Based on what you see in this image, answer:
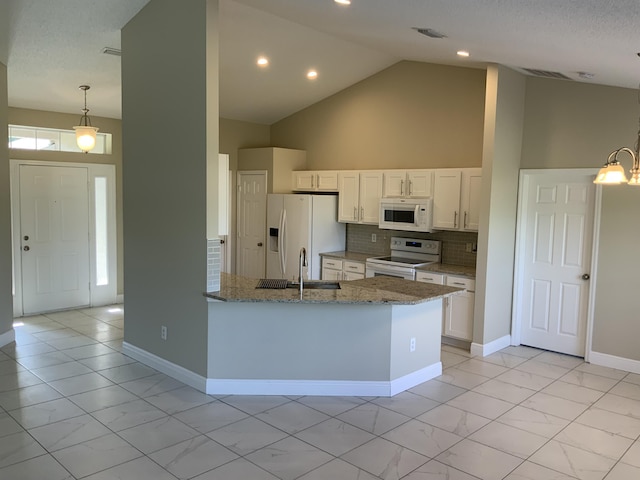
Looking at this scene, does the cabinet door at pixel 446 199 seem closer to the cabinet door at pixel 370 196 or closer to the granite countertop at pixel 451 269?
the granite countertop at pixel 451 269

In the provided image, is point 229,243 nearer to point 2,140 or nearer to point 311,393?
point 2,140

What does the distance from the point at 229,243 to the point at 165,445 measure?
16.1 ft

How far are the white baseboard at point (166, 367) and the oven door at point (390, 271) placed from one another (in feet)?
9.01

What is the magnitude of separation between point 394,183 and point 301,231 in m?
1.48

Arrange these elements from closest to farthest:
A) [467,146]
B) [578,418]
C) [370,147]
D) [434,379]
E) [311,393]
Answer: [578,418] → [311,393] → [434,379] → [467,146] → [370,147]

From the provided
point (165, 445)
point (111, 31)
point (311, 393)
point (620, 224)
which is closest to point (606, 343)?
point (620, 224)

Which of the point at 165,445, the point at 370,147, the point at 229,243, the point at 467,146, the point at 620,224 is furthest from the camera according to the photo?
the point at 229,243

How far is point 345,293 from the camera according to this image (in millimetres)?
4367

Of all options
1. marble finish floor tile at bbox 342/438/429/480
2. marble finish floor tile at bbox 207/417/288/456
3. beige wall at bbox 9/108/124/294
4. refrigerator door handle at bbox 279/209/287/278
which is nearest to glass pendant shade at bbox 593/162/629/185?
marble finish floor tile at bbox 342/438/429/480

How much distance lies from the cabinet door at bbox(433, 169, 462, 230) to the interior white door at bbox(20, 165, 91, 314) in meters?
5.05

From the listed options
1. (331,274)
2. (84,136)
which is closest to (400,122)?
(331,274)

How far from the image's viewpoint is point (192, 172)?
4.47 m

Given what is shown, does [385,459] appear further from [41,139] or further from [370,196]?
[41,139]

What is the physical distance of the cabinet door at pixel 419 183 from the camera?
622 cm
